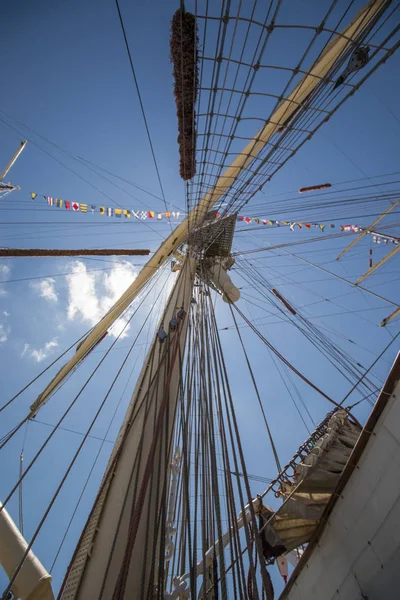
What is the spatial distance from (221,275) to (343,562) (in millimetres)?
6301

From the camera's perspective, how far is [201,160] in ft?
14.2

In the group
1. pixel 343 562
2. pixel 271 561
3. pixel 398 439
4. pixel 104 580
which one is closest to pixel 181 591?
pixel 271 561

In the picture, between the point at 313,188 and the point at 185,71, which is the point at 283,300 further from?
Answer: the point at 185,71

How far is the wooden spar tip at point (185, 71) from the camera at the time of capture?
2.57m

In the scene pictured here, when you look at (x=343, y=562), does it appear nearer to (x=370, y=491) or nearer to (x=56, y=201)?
(x=370, y=491)

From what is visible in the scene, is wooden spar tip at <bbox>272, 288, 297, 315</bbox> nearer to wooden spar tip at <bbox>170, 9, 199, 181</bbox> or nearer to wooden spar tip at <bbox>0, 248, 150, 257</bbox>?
wooden spar tip at <bbox>0, 248, 150, 257</bbox>

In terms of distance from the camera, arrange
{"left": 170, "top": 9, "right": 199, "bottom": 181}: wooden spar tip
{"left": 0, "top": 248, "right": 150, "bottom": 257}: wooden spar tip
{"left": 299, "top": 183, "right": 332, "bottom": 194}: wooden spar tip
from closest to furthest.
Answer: {"left": 170, "top": 9, "right": 199, "bottom": 181}: wooden spar tip
{"left": 0, "top": 248, "right": 150, "bottom": 257}: wooden spar tip
{"left": 299, "top": 183, "right": 332, "bottom": 194}: wooden spar tip

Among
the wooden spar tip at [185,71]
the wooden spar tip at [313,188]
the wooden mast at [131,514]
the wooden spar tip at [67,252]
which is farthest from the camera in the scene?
the wooden spar tip at [313,188]

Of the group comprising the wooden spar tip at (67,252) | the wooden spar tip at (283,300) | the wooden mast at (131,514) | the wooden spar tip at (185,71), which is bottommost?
the wooden mast at (131,514)

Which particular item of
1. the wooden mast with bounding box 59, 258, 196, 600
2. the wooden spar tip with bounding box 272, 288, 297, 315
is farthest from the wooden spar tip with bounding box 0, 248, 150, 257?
the wooden spar tip with bounding box 272, 288, 297, 315


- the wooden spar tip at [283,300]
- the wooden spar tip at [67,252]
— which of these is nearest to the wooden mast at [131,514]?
the wooden spar tip at [67,252]

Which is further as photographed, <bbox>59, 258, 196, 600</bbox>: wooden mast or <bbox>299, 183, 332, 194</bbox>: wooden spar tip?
<bbox>299, 183, 332, 194</bbox>: wooden spar tip

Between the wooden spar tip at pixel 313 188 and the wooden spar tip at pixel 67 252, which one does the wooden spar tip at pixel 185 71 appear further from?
the wooden spar tip at pixel 313 188

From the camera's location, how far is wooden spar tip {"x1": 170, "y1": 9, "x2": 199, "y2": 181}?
257 cm
